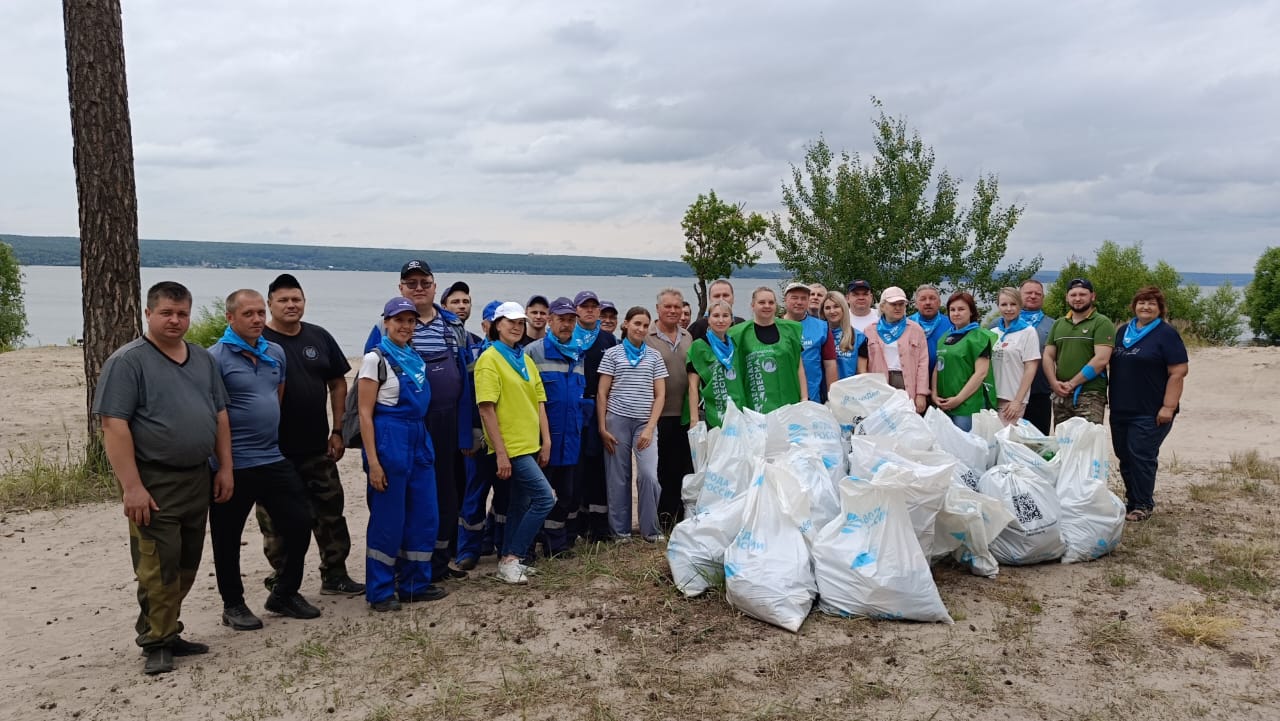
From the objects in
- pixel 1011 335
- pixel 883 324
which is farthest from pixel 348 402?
pixel 1011 335

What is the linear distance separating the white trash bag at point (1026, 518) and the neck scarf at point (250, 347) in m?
4.12

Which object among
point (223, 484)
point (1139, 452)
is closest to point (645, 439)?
point (223, 484)

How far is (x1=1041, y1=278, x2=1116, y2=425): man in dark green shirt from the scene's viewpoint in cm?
664

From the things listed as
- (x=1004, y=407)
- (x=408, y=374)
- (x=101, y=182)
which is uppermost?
(x=101, y=182)

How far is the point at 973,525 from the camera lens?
5020mm

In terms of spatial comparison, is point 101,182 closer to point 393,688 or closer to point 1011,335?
point 393,688

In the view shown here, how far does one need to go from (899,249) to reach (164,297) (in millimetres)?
17183

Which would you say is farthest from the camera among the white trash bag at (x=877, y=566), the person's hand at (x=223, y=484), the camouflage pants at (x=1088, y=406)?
the camouflage pants at (x=1088, y=406)

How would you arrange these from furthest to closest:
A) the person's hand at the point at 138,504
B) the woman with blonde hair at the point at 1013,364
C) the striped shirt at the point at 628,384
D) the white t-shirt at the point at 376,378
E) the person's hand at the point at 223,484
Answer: the woman with blonde hair at the point at 1013,364, the striped shirt at the point at 628,384, the white t-shirt at the point at 376,378, the person's hand at the point at 223,484, the person's hand at the point at 138,504

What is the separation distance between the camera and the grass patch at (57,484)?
7.29m

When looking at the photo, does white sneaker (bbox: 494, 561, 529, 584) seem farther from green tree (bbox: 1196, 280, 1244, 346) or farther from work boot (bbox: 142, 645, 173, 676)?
green tree (bbox: 1196, 280, 1244, 346)

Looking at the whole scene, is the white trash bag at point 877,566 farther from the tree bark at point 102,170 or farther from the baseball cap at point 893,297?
the tree bark at point 102,170

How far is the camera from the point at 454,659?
4.11 m

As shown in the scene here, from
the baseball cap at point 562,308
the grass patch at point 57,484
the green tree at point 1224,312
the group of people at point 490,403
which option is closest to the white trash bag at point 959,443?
the group of people at point 490,403
